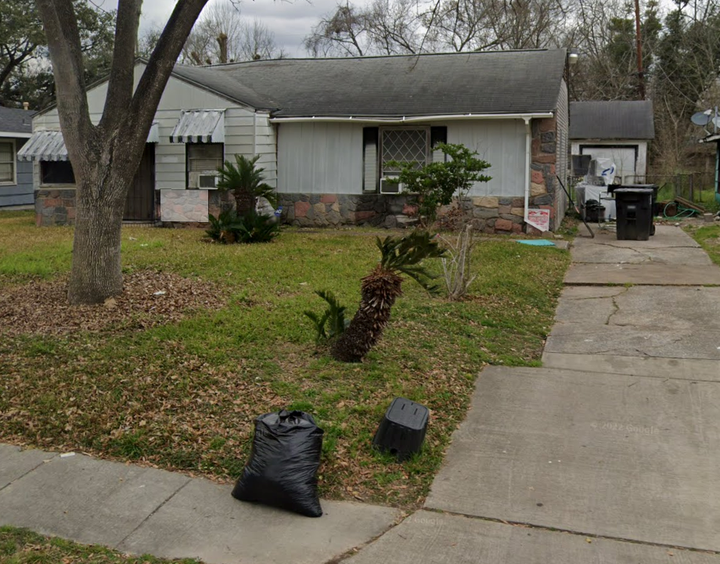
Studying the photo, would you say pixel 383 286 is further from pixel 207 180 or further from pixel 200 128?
pixel 207 180

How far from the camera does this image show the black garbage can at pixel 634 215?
1484cm

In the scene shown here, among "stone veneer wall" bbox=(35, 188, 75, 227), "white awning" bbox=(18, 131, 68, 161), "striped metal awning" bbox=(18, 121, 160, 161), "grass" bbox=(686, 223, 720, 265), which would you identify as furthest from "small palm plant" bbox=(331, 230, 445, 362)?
"stone veneer wall" bbox=(35, 188, 75, 227)

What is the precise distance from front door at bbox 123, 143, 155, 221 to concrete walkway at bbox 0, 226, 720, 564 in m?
12.3

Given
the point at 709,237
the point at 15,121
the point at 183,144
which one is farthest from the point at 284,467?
the point at 15,121

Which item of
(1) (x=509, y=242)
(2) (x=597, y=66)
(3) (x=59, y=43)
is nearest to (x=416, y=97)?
(1) (x=509, y=242)

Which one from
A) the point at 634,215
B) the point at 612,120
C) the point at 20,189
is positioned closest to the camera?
the point at 634,215

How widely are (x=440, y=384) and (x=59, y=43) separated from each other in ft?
16.7

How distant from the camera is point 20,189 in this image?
23297 mm

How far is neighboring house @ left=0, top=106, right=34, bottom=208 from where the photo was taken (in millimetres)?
22172

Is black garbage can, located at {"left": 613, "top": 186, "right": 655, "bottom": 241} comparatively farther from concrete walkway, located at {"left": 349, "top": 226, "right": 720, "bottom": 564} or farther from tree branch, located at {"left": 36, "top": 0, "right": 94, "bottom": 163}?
tree branch, located at {"left": 36, "top": 0, "right": 94, "bottom": 163}

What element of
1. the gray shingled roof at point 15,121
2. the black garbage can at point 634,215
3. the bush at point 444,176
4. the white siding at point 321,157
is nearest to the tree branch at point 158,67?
the bush at point 444,176

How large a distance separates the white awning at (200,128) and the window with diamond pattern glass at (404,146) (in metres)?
3.51

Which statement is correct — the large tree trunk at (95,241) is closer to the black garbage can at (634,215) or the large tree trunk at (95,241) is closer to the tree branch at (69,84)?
the tree branch at (69,84)

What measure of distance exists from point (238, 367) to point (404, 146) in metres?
11.3
